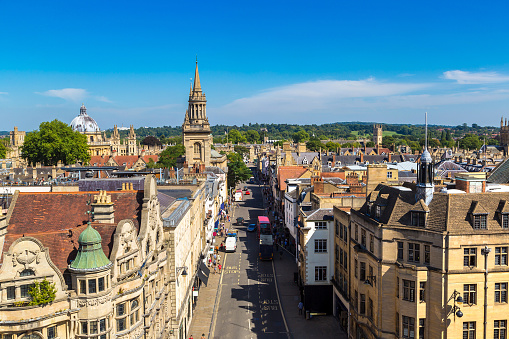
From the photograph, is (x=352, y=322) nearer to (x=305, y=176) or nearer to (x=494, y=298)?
(x=494, y=298)

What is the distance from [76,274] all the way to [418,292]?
2222 cm

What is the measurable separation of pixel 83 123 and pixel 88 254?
16992cm

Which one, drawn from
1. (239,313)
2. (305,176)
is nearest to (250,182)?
(305,176)

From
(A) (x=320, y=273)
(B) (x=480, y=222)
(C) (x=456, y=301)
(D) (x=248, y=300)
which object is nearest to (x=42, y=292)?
(C) (x=456, y=301)

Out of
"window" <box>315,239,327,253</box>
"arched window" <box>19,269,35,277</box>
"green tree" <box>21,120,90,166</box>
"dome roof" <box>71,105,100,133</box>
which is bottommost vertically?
"window" <box>315,239,327,253</box>

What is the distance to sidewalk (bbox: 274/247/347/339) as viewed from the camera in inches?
1714

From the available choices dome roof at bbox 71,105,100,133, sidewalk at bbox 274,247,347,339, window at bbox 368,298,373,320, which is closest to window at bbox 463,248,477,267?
window at bbox 368,298,373,320

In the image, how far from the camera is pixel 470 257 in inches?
1246

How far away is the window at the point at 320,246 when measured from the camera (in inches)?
1972

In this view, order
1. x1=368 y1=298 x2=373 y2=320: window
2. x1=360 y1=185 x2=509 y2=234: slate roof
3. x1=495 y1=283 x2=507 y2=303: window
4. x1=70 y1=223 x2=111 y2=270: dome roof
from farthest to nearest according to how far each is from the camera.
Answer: x1=368 y1=298 x2=373 y2=320: window < x1=495 y1=283 x2=507 y2=303: window < x1=360 y1=185 x2=509 y2=234: slate roof < x1=70 y1=223 x2=111 y2=270: dome roof

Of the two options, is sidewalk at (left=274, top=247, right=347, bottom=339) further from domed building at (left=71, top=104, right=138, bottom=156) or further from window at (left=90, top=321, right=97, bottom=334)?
domed building at (left=71, top=104, right=138, bottom=156)

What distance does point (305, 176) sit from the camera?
298 ft

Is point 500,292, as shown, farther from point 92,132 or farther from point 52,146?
point 92,132

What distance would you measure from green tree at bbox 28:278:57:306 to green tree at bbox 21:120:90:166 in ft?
318
